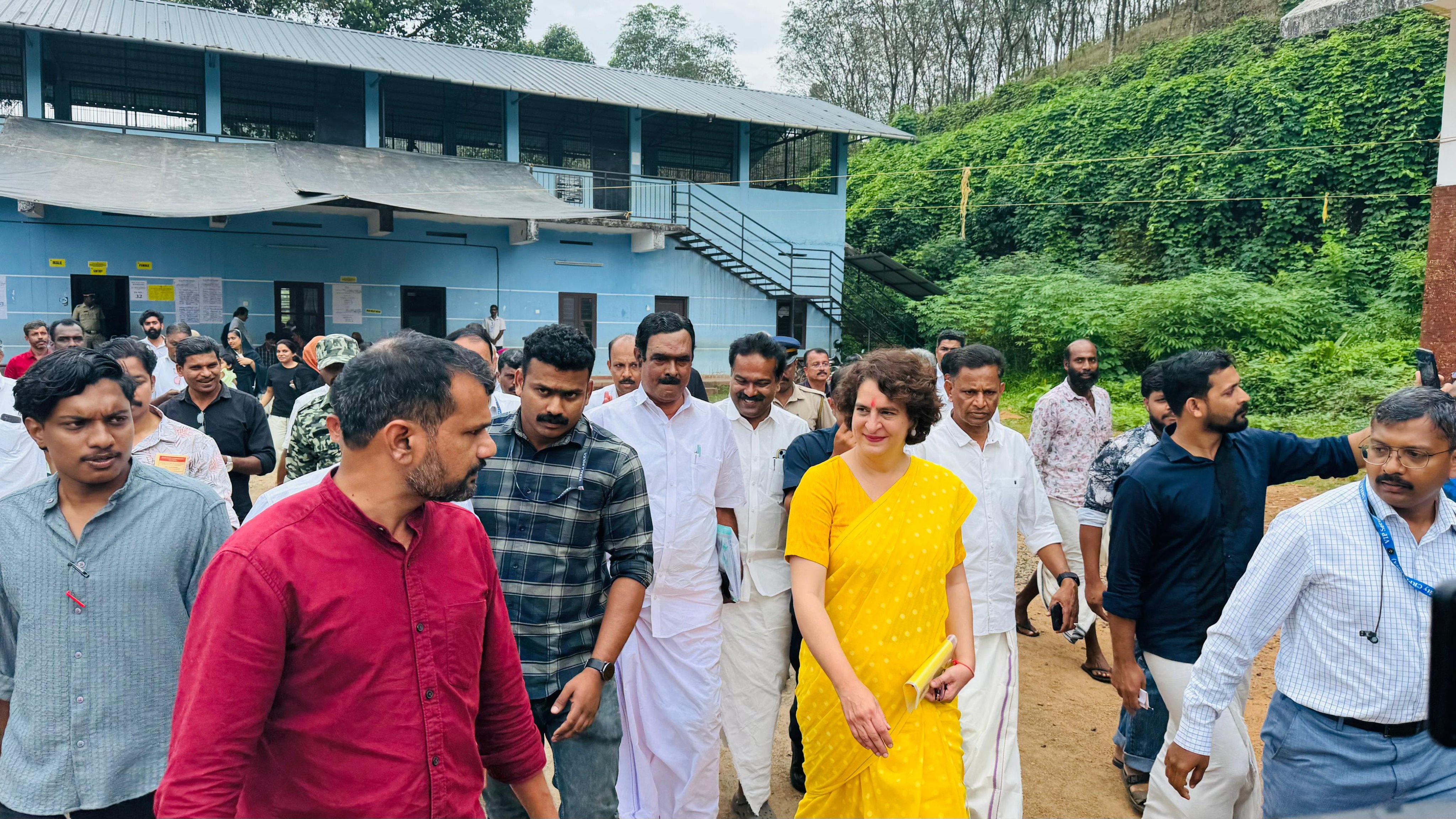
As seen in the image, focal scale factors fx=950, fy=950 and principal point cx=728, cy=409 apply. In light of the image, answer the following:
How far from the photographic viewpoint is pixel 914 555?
116 inches

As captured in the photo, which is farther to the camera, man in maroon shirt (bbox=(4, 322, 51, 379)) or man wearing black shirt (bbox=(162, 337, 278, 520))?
man in maroon shirt (bbox=(4, 322, 51, 379))

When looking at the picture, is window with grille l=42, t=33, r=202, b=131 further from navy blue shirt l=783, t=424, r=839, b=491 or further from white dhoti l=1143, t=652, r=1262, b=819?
white dhoti l=1143, t=652, r=1262, b=819

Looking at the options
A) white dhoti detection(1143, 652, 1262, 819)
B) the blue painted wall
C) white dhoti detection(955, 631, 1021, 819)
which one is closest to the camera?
white dhoti detection(1143, 652, 1262, 819)

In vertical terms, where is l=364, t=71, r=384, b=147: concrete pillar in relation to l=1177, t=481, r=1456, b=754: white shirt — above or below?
above

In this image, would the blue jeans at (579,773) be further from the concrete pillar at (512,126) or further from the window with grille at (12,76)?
the window with grille at (12,76)

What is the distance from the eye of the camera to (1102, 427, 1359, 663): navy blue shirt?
3.44 meters

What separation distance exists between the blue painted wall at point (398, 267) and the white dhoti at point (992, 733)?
16.5 m

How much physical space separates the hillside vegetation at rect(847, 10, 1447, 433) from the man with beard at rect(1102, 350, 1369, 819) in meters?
10.3

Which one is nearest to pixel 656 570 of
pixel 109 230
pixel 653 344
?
pixel 653 344

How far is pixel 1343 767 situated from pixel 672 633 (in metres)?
2.22

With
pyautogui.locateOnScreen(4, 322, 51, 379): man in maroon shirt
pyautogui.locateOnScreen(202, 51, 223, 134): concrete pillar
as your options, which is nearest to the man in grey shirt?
pyautogui.locateOnScreen(4, 322, 51, 379): man in maroon shirt

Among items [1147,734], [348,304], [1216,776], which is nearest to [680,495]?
[1216,776]

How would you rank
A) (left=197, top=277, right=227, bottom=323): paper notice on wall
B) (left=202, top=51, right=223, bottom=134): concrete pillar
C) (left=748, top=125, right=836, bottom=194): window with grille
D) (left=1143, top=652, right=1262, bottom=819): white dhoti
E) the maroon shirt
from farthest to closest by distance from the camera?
(left=748, top=125, right=836, bottom=194): window with grille < (left=202, top=51, right=223, bottom=134): concrete pillar < (left=197, top=277, right=227, bottom=323): paper notice on wall < (left=1143, top=652, right=1262, bottom=819): white dhoti < the maroon shirt

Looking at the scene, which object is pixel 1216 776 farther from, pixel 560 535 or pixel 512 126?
pixel 512 126
